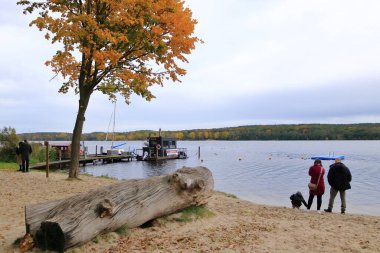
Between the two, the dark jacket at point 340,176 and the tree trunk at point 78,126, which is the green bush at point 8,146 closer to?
the tree trunk at point 78,126

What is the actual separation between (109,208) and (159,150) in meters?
53.3

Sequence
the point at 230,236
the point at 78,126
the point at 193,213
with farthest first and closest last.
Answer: the point at 78,126, the point at 193,213, the point at 230,236

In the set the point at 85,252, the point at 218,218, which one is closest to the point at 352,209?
the point at 218,218

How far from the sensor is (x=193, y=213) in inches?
330

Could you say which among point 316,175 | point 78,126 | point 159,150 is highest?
point 78,126

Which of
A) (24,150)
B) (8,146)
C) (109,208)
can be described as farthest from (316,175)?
(8,146)

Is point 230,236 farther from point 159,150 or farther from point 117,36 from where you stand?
point 159,150

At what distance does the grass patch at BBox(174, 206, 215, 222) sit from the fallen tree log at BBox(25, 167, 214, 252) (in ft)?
0.51

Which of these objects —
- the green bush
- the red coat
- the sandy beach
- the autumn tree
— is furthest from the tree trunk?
the green bush

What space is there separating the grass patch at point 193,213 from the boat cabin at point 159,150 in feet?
163

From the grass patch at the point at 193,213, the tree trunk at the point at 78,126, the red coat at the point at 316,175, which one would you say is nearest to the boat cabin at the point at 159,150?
the tree trunk at the point at 78,126

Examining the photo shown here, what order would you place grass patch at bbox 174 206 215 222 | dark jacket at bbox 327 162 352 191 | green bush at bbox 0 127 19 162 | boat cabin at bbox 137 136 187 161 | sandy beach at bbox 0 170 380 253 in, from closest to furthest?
sandy beach at bbox 0 170 380 253 → grass patch at bbox 174 206 215 222 → dark jacket at bbox 327 162 352 191 → green bush at bbox 0 127 19 162 → boat cabin at bbox 137 136 187 161

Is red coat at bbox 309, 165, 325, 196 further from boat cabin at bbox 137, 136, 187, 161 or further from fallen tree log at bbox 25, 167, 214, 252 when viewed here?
boat cabin at bbox 137, 136, 187, 161

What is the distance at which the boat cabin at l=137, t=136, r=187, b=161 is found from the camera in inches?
2309
